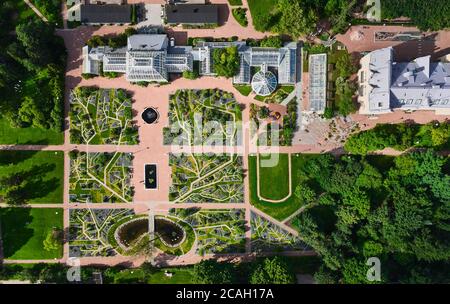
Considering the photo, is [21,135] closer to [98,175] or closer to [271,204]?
[98,175]

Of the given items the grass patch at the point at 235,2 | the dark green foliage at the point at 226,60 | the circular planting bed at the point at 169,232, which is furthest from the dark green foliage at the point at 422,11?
→ the circular planting bed at the point at 169,232

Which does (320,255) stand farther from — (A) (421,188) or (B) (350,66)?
(B) (350,66)

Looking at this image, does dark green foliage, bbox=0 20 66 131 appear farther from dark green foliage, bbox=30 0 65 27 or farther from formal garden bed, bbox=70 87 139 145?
formal garden bed, bbox=70 87 139 145

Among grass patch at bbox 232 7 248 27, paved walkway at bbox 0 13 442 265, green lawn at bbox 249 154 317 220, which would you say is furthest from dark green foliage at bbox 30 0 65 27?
green lawn at bbox 249 154 317 220

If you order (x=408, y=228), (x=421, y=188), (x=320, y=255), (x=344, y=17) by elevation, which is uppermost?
(x=344, y=17)

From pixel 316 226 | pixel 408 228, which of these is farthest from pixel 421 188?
pixel 316 226

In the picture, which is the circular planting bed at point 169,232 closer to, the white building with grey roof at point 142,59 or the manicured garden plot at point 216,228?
the manicured garden plot at point 216,228
